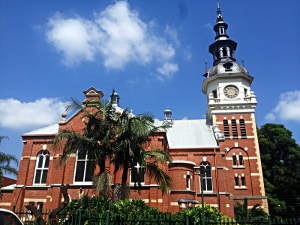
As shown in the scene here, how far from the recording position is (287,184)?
35.9 m

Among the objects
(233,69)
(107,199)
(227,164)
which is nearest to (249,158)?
(227,164)

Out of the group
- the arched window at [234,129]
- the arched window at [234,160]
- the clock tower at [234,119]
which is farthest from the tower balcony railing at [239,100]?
the arched window at [234,160]

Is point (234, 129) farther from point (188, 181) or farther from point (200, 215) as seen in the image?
point (200, 215)

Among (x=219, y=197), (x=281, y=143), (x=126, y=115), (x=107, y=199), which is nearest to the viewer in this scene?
(x=107, y=199)

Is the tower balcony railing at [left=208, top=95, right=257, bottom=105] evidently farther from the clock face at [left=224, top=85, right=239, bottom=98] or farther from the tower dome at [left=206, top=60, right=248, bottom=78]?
the tower dome at [left=206, top=60, right=248, bottom=78]

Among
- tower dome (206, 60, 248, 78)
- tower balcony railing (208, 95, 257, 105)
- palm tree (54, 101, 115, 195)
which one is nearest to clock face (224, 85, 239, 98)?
tower balcony railing (208, 95, 257, 105)

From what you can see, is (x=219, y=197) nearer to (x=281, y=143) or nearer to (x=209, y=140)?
(x=209, y=140)

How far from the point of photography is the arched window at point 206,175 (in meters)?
29.1

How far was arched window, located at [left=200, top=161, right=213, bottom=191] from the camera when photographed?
2912 centimetres

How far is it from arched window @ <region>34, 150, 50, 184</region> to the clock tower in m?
18.9

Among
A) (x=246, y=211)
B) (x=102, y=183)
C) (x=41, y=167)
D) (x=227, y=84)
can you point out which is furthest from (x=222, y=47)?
(x=102, y=183)

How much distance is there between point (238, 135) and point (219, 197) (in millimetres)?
9029

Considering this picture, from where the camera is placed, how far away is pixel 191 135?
111 ft

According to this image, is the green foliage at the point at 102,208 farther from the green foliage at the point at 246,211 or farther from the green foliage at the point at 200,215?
the green foliage at the point at 246,211
